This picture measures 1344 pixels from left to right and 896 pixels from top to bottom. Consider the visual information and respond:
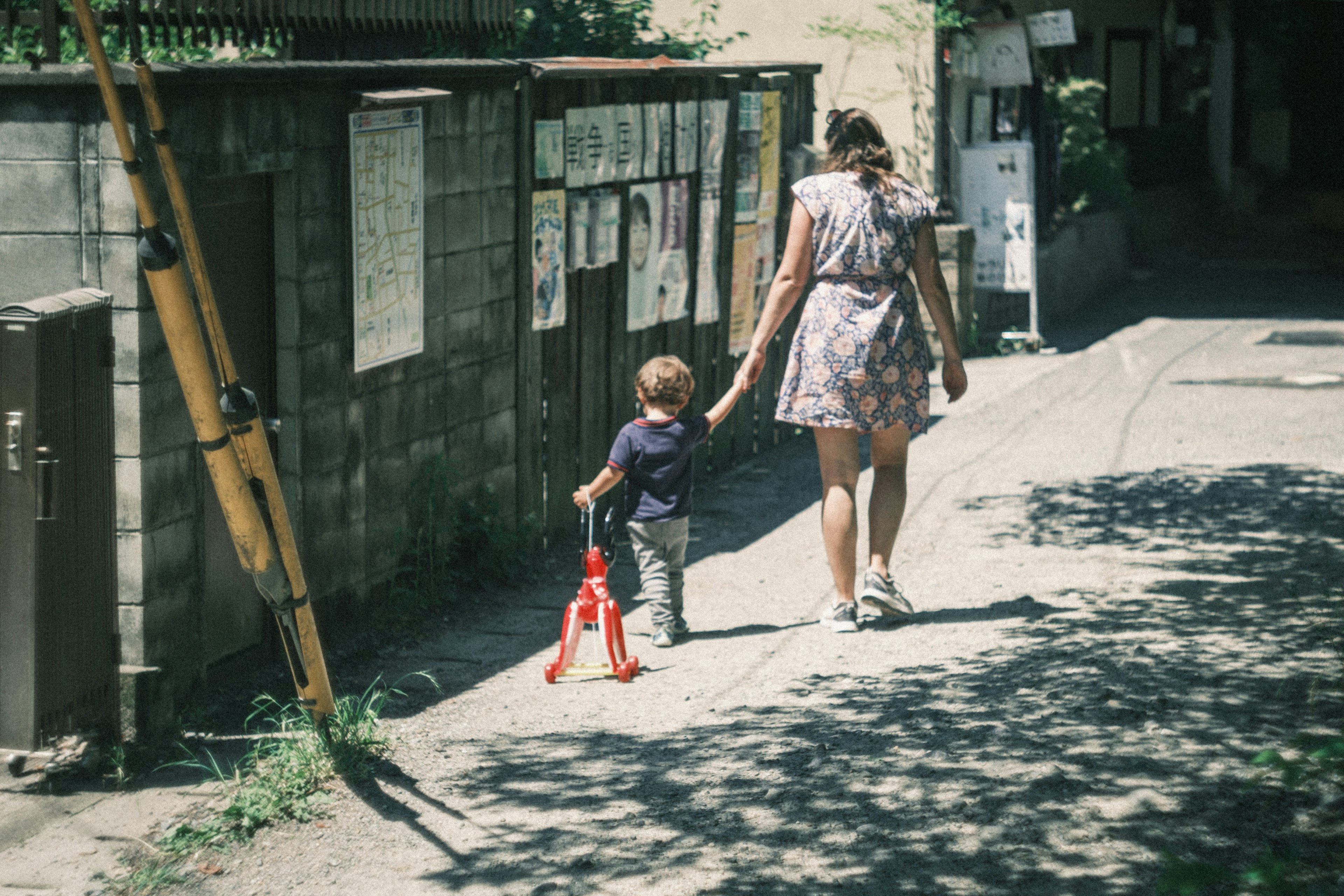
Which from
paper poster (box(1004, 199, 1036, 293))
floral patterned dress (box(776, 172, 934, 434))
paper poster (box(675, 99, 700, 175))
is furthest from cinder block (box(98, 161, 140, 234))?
paper poster (box(1004, 199, 1036, 293))

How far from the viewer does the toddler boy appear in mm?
6152

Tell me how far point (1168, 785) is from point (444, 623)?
10.5 ft

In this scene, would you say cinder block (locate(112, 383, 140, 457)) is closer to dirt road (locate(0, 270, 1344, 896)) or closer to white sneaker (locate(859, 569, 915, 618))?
dirt road (locate(0, 270, 1344, 896))

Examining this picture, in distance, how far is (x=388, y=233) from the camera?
6.14 meters

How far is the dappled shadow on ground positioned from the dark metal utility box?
3.49 feet

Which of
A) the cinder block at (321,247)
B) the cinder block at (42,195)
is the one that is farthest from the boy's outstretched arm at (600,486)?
the cinder block at (42,195)

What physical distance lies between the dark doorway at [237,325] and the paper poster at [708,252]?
152 inches

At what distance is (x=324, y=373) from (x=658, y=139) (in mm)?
3242

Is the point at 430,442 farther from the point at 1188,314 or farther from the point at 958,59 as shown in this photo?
the point at 1188,314

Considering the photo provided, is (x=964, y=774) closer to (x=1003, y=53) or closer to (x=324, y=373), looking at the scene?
(x=324, y=373)

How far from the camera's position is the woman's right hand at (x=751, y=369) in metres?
6.17

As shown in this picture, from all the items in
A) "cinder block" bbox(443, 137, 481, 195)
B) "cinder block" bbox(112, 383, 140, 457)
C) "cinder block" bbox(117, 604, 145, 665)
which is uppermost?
"cinder block" bbox(443, 137, 481, 195)

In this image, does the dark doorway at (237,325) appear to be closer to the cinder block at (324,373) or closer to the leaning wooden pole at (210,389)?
the cinder block at (324,373)

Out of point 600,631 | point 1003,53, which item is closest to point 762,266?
point 600,631
